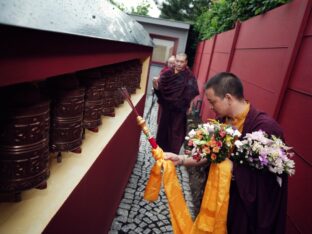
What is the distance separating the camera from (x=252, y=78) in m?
4.05

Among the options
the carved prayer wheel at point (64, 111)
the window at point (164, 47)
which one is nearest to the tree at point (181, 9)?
the window at point (164, 47)

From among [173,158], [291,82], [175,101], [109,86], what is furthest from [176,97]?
[173,158]

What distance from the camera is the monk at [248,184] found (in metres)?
1.91

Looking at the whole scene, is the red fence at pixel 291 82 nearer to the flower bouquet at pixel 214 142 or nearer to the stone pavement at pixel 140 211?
the flower bouquet at pixel 214 142

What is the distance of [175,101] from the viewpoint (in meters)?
5.23

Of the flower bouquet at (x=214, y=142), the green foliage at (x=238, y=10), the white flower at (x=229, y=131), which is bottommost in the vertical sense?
the flower bouquet at (x=214, y=142)

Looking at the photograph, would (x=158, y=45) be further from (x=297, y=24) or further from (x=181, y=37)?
(x=297, y=24)

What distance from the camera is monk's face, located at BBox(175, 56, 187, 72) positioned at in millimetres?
5117

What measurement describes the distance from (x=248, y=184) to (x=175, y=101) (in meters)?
3.43

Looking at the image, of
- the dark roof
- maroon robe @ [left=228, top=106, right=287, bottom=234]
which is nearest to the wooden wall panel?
the dark roof

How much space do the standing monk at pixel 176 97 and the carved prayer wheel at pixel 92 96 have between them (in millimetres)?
3410

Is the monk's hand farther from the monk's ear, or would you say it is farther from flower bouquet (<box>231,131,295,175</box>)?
the monk's ear

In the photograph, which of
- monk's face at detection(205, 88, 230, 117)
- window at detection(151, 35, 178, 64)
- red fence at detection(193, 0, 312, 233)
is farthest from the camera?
window at detection(151, 35, 178, 64)

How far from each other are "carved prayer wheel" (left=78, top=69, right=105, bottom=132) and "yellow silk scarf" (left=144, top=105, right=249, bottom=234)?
0.51m
